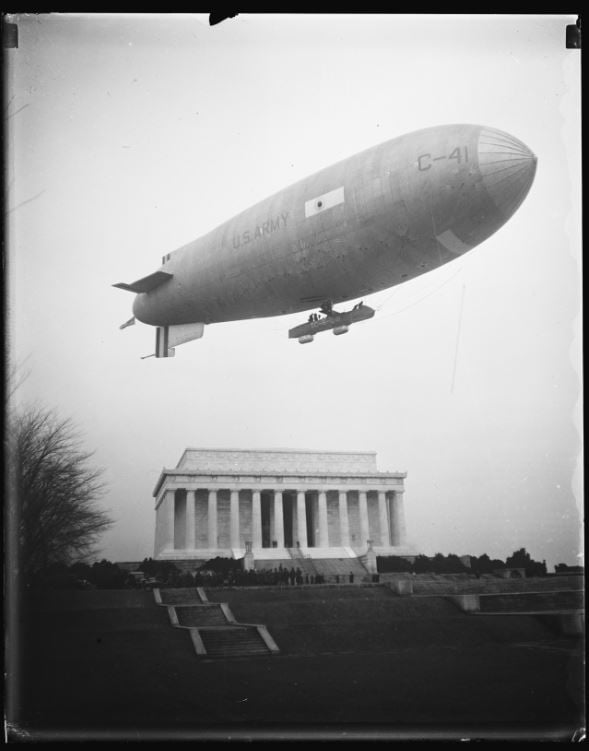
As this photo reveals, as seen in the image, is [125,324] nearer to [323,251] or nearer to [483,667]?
[323,251]

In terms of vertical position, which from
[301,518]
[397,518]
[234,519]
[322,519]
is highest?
[234,519]

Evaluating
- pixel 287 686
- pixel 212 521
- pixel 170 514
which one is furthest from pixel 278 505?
pixel 287 686

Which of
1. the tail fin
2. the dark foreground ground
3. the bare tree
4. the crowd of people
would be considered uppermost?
the tail fin

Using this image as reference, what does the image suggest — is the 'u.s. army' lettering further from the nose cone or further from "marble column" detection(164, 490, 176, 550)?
"marble column" detection(164, 490, 176, 550)

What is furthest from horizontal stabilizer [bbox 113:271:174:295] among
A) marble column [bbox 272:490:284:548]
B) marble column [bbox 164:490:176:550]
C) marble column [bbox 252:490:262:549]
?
marble column [bbox 272:490:284:548]

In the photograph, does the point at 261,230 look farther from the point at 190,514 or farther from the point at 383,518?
the point at 383,518

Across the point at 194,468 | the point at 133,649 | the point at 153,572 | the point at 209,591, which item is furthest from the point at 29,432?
the point at 194,468

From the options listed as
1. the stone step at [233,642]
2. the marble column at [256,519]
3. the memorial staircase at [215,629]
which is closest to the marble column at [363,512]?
the marble column at [256,519]

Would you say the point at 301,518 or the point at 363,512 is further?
the point at 363,512
